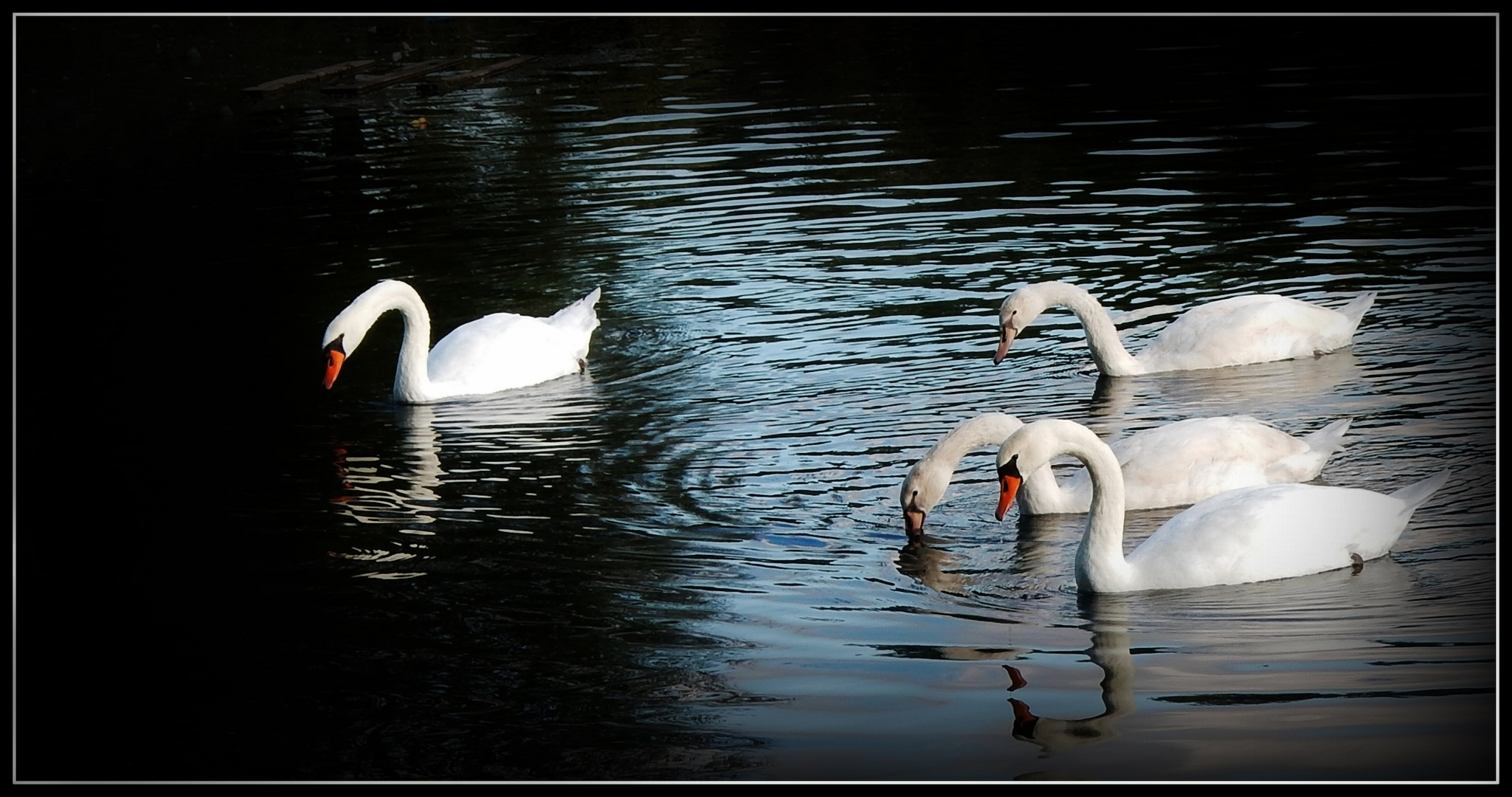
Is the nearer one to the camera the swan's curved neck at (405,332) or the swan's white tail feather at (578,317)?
the swan's curved neck at (405,332)

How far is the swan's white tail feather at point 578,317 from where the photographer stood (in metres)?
14.4

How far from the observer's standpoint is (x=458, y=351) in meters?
13.8

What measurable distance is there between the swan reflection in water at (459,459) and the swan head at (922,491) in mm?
2454

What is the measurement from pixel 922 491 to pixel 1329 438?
2.38 meters

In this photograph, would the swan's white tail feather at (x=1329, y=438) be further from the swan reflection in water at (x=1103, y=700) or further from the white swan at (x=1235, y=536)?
the swan reflection in water at (x=1103, y=700)

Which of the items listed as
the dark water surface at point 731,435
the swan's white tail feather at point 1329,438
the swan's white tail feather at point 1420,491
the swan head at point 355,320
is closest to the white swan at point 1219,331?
the dark water surface at point 731,435

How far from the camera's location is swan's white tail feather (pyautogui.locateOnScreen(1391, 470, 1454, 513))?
28.7 ft

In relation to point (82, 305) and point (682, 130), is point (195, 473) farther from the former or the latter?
point (682, 130)

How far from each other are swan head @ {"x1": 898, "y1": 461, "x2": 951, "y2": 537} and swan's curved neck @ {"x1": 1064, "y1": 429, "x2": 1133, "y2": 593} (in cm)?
100

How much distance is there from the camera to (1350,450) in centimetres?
1045

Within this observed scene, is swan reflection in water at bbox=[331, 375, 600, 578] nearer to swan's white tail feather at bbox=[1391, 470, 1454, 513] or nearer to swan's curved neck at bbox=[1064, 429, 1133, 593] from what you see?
swan's curved neck at bbox=[1064, 429, 1133, 593]

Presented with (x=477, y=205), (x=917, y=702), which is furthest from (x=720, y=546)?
(x=477, y=205)

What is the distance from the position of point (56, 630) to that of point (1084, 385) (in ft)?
23.0

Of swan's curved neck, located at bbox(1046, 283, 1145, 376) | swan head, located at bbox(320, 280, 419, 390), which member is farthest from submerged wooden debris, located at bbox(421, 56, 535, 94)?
swan's curved neck, located at bbox(1046, 283, 1145, 376)
